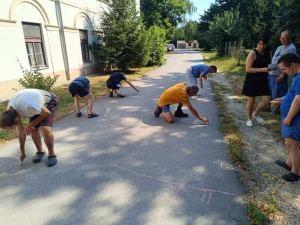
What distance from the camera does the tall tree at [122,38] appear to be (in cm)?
1273

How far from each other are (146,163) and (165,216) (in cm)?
117

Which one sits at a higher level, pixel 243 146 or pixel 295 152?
pixel 295 152

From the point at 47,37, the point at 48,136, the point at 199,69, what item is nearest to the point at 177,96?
the point at 199,69

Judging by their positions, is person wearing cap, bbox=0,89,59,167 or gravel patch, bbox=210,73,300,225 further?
person wearing cap, bbox=0,89,59,167

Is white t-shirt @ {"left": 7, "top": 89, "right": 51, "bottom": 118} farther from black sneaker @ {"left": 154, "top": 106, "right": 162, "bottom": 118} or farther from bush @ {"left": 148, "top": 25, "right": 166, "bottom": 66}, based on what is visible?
→ bush @ {"left": 148, "top": 25, "right": 166, "bottom": 66}

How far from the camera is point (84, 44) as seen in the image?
13305mm

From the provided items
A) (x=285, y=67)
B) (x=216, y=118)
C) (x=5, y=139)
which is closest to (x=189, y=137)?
(x=216, y=118)

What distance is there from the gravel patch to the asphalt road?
9.0 inches

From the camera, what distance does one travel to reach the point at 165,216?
239cm

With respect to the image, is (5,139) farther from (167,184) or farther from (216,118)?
(216,118)

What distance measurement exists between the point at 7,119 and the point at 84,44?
11620 mm

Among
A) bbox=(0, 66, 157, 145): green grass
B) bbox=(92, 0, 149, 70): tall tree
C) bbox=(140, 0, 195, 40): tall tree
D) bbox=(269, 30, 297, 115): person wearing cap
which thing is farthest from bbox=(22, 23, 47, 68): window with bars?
bbox=(140, 0, 195, 40): tall tree

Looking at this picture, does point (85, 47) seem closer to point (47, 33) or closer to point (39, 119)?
point (47, 33)

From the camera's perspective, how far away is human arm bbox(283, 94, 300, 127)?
8.36 feet
